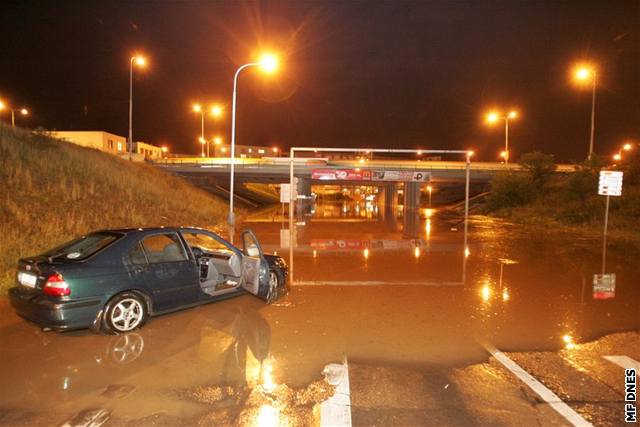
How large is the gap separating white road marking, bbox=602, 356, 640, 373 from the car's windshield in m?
6.53

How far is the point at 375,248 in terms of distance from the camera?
16.0m

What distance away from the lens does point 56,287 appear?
529cm

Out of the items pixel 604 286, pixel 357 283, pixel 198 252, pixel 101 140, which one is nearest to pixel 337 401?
pixel 198 252

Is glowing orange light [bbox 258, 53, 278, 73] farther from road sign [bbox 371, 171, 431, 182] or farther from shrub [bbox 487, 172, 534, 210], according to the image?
shrub [bbox 487, 172, 534, 210]

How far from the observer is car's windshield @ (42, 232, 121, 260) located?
591 centimetres

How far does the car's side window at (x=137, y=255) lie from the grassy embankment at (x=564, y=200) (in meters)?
18.5

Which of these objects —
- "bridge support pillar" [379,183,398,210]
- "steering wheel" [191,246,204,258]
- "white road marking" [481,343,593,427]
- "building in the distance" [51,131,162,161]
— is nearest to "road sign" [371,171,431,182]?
"bridge support pillar" [379,183,398,210]

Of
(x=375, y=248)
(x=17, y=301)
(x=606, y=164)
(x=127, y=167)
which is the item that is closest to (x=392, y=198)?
(x=606, y=164)

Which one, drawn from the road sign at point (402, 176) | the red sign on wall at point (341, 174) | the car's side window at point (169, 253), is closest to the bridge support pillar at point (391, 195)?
the road sign at point (402, 176)

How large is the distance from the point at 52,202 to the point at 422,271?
39.0 feet

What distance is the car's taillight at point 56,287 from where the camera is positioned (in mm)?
5297

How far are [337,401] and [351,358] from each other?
1.13m

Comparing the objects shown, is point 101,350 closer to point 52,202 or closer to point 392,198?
point 52,202

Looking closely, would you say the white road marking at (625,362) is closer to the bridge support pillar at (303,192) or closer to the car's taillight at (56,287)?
the car's taillight at (56,287)
